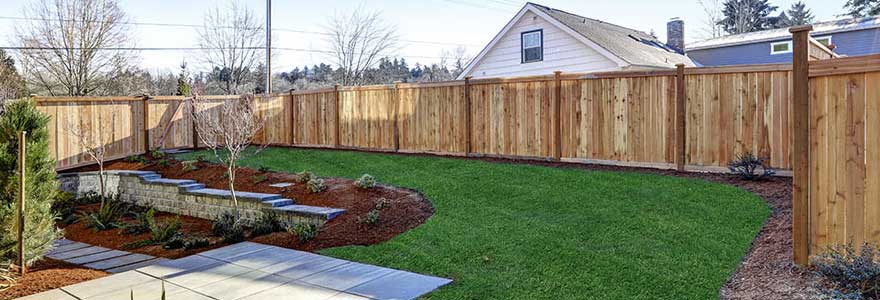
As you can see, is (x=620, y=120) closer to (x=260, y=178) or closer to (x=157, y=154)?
(x=260, y=178)

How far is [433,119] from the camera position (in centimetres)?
1030

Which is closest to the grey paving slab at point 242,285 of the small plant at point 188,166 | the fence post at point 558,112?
the fence post at point 558,112

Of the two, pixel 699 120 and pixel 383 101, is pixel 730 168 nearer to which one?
pixel 699 120

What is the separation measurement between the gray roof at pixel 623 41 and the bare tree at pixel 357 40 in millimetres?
11856

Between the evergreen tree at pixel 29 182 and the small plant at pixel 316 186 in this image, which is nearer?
the evergreen tree at pixel 29 182

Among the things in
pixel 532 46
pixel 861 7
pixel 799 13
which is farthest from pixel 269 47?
pixel 799 13

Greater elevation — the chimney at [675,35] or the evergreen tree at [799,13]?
the evergreen tree at [799,13]

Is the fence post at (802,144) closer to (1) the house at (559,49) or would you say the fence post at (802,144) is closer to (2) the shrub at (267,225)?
(2) the shrub at (267,225)

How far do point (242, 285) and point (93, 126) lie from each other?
27.0 ft

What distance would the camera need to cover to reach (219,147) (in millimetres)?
12719

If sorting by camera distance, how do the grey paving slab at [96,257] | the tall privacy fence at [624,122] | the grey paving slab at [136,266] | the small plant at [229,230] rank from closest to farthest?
the tall privacy fence at [624,122]
the grey paving slab at [136,266]
the grey paving slab at [96,257]
the small plant at [229,230]

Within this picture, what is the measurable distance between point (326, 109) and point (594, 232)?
819 cm

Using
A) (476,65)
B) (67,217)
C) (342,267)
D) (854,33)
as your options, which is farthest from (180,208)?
(854,33)

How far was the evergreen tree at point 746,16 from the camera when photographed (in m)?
32.2
